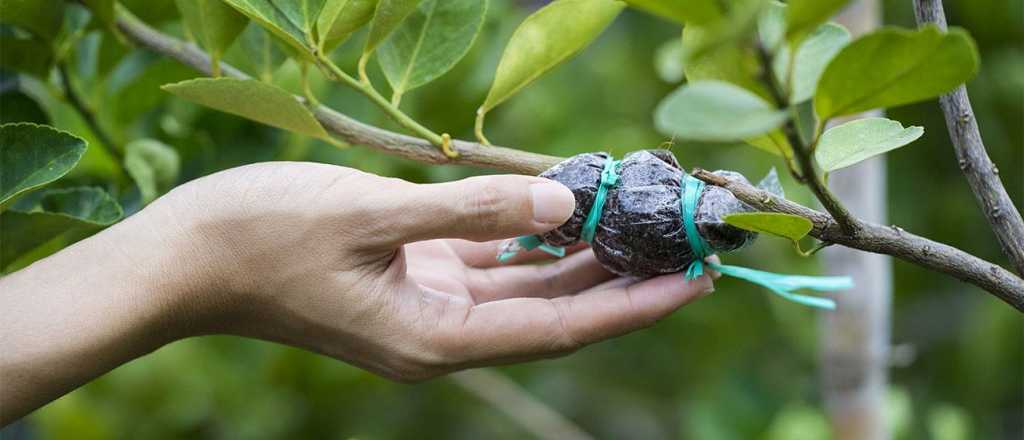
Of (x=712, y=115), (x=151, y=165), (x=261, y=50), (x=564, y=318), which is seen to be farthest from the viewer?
(x=151, y=165)

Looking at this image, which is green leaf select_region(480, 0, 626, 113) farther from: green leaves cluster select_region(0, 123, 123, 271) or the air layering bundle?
green leaves cluster select_region(0, 123, 123, 271)

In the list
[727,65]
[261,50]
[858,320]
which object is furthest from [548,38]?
[858,320]

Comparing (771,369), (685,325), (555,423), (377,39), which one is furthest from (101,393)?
(377,39)

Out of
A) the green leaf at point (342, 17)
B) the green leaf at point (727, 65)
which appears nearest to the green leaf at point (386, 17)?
the green leaf at point (342, 17)

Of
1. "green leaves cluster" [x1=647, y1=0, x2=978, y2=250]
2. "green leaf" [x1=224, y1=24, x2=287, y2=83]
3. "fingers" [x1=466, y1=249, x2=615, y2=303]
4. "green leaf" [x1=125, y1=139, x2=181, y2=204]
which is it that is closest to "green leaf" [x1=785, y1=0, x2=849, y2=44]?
"green leaves cluster" [x1=647, y1=0, x2=978, y2=250]

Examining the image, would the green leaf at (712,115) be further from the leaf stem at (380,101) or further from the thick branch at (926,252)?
the leaf stem at (380,101)

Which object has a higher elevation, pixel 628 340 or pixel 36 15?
pixel 36 15

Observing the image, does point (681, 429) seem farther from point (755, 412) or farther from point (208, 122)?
point (208, 122)

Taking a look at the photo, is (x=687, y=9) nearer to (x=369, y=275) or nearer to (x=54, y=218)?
(x=369, y=275)
